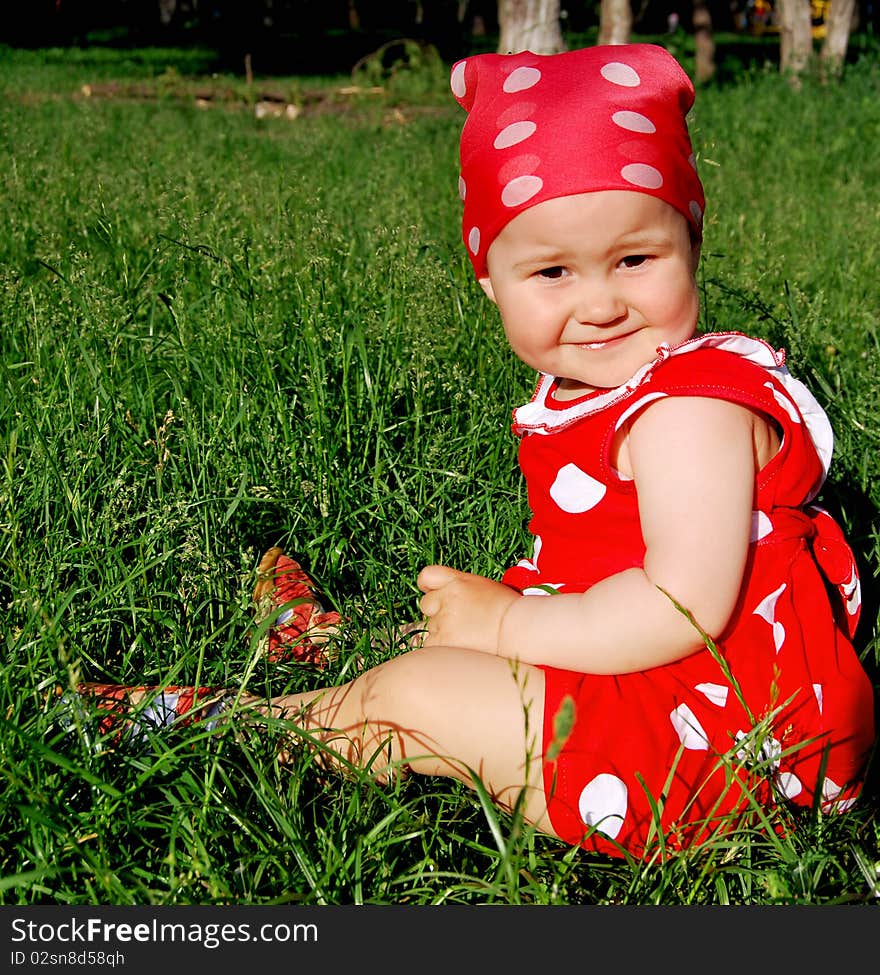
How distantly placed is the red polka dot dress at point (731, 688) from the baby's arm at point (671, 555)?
37mm

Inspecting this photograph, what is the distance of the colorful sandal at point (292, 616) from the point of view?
6.88 ft

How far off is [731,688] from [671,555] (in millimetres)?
251

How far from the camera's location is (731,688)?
66.3 inches

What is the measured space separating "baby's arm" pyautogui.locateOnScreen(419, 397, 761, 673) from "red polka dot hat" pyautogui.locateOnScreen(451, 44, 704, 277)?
14.5 inches

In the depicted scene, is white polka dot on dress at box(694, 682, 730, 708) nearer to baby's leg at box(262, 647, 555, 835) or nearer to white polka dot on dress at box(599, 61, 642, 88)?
baby's leg at box(262, 647, 555, 835)

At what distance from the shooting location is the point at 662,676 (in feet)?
5.58

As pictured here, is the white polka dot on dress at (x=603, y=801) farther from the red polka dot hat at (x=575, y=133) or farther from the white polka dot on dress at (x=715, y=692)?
the red polka dot hat at (x=575, y=133)

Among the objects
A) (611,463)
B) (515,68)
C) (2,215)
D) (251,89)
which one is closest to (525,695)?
(611,463)

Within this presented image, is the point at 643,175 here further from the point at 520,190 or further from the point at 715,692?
the point at 715,692

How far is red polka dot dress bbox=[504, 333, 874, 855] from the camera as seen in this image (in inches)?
64.1

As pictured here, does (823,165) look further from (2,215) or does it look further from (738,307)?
(2,215)

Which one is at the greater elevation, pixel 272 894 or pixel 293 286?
pixel 293 286

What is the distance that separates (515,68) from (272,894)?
1350 millimetres

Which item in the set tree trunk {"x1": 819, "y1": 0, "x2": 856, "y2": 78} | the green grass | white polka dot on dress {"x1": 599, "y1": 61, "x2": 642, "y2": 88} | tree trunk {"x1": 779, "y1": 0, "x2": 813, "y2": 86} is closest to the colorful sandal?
the green grass
